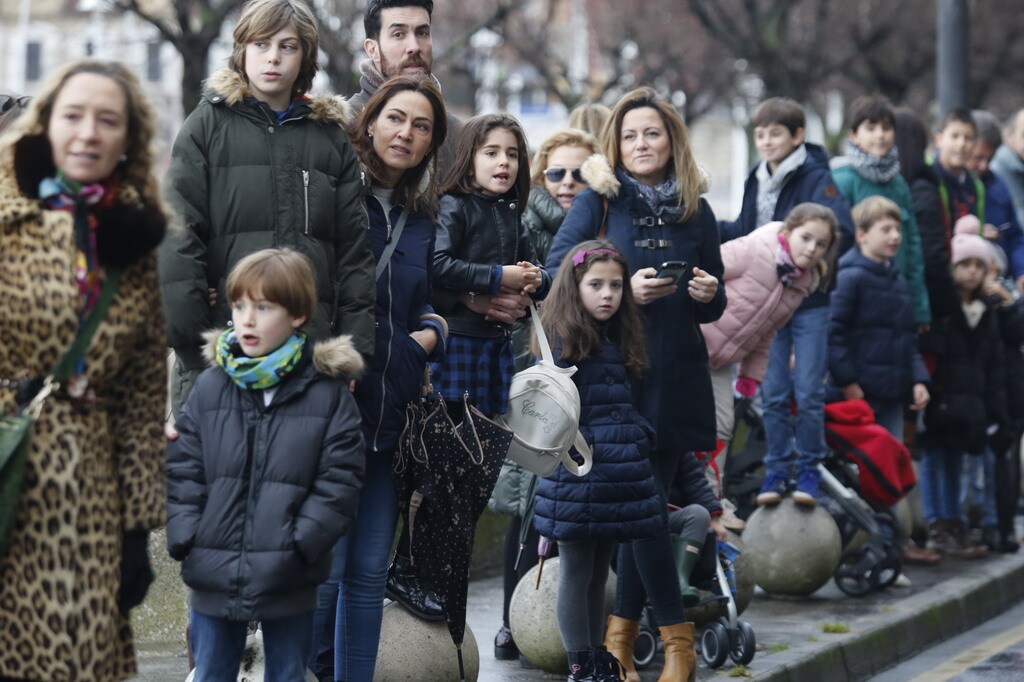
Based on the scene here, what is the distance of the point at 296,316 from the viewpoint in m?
5.17

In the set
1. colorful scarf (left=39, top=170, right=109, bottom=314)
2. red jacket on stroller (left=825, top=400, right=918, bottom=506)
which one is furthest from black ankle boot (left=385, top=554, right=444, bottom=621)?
red jacket on stroller (left=825, top=400, right=918, bottom=506)

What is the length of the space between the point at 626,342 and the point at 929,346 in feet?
16.0

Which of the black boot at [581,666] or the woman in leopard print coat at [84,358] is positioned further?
the black boot at [581,666]

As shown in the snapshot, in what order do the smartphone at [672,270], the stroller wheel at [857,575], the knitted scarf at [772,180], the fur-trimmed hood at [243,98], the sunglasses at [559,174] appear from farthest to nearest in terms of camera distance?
the knitted scarf at [772,180]
the stroller wheel at [857,575]
the sunglasses at [559,174]
the smartphone at [672,270]
the fur-trimmed hood at [243,98]

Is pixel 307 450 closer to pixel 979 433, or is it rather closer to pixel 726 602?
pixel 726 602

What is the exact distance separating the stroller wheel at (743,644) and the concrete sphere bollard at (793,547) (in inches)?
67.1

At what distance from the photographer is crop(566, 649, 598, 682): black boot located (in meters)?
6.55

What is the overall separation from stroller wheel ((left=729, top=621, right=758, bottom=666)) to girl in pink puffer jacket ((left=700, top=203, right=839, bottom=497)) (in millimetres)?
955

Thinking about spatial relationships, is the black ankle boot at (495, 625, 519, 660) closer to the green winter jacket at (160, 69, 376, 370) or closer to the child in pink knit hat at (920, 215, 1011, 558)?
the green winter jacket at (160, 69, 376, 370)

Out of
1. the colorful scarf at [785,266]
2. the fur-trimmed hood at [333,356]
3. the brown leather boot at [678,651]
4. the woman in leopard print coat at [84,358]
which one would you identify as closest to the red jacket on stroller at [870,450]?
the colorful scarf at [785,266]

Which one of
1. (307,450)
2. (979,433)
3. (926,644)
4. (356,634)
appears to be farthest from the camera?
(979,433)

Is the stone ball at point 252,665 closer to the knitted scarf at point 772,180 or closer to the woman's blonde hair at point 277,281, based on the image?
the woman's blonde hair at point 277,281

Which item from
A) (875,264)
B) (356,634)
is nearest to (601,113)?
(875,264)

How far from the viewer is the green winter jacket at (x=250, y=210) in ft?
18.1
